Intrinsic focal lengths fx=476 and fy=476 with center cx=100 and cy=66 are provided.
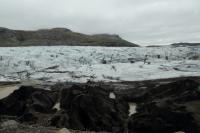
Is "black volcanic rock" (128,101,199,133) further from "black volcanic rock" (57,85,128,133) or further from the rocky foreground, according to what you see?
"black volcanic rock" (57,85,128,133)

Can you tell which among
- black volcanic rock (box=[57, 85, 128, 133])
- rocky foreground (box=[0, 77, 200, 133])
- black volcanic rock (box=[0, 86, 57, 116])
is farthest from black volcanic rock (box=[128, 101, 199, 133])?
black volcanic rock (box=[0, 86, 57, 116])

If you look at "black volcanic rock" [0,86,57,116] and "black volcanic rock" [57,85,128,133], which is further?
"black volcanic rock" [0,86,57,116]

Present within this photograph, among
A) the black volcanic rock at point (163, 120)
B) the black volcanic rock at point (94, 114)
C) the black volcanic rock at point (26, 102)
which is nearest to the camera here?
the black volcanic rock at point (163, 120)

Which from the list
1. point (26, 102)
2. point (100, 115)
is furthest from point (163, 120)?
point (26, 102)

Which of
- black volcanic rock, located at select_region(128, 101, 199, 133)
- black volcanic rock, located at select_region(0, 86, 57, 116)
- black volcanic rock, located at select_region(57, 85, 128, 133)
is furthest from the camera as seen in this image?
black volcanic rock, located at select_region(0, 86, 57, 116)

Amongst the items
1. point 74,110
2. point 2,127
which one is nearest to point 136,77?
point 74,110

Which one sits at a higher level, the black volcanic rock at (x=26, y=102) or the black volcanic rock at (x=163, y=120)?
the black volcanic rock at (x=163, y=120)

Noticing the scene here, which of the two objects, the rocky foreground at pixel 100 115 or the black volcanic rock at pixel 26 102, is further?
the black volcanic rock at pixel 26 102

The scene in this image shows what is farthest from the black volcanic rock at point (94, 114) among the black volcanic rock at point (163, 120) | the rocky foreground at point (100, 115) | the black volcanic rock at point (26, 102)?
the black volcanic rock at point (26, 102)

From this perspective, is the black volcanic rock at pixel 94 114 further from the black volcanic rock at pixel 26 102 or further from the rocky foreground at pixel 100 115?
A: the black volcanic rock at pixel 26 102

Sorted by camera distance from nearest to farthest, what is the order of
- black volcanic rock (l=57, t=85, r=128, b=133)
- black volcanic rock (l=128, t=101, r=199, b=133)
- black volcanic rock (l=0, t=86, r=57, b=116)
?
black volcanic rock (l=128, t=101, r=199, b=133) < black volcanic rock (l=57, t=85, r=128, b=133) < black volcanic rock (l=0, t=86, r=57, b=116)

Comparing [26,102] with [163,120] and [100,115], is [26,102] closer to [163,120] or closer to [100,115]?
[100,115]

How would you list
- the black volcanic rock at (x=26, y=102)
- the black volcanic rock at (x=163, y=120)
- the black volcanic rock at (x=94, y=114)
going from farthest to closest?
the black volcanic rock at (x=26, y=102)
the black volcanic rock at (x=94, y=114)
the black volcanic rock at (x=163, y=120)

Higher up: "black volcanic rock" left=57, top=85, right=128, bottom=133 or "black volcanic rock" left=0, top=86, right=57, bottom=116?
"black volcanic rock" left=57, top=85, right=128, bottom=133
